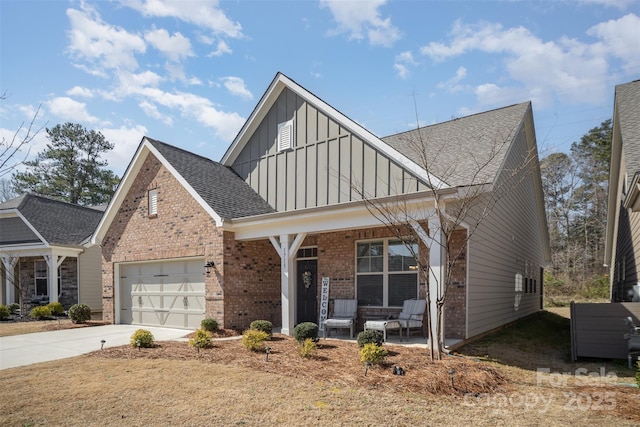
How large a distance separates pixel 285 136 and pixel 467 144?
520 cm

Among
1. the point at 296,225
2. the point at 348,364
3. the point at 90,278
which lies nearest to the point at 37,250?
the point at 90,278

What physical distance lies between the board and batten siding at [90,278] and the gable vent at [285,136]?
12.5m

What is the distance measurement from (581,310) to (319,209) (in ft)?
19.7

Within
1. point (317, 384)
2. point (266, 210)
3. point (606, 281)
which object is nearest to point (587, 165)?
point (606, 281)

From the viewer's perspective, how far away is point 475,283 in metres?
10.4

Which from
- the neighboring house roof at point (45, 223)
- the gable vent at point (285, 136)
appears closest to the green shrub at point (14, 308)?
the neighboring house roof at point (45, 223)

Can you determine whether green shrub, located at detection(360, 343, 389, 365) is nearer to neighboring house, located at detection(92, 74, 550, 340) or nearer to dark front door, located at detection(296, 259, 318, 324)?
neighboring house, located at detection(92, 74, 550, 340)

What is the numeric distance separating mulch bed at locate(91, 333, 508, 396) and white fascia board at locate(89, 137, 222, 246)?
14.4 feet

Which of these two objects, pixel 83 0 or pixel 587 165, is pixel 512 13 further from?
pixel 587 165

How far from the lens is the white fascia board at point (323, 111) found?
9.67m

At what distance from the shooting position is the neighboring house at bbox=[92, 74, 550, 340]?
10.4m

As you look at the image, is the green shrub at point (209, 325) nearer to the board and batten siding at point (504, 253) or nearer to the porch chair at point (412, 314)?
the porch chair at point (412, 314)

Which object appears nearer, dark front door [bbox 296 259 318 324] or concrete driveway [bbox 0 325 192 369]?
concrete driveway [bbox 0 325 192 369]

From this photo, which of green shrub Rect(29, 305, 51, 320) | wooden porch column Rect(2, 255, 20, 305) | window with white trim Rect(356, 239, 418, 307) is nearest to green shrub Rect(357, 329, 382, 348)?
window with white trim Rect(356, 239, 418, 307)
